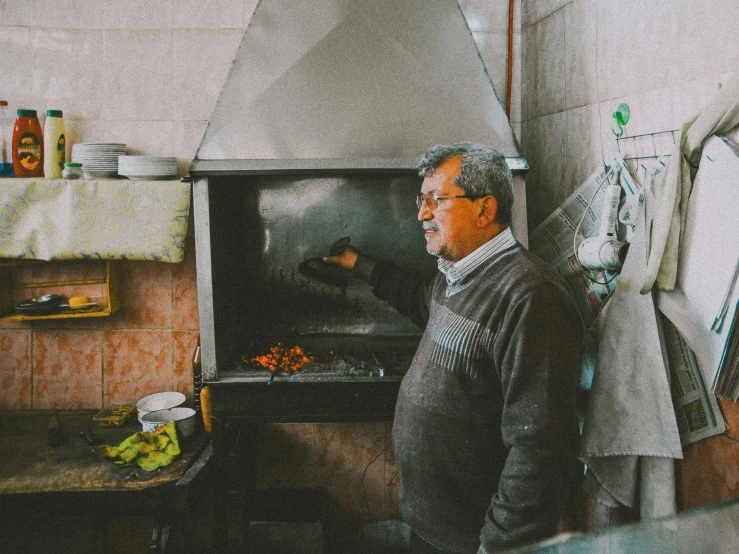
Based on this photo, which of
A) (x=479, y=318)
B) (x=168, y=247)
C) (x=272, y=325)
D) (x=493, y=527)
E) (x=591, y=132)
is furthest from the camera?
(x=272, y=325)

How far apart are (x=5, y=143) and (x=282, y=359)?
5.24ft

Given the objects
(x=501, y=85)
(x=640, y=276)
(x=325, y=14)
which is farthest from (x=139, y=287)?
(x=640, y=276)

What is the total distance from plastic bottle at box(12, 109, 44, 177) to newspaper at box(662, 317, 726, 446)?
8.04 ft

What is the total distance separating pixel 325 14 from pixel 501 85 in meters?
0.91

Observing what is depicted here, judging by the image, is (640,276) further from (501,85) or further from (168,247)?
(168,247)

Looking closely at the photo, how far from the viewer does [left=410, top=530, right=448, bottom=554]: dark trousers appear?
59.3 inches

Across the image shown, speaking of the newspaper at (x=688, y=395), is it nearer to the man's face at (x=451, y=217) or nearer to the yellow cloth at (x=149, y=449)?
the man's face at (x=451, y=217)

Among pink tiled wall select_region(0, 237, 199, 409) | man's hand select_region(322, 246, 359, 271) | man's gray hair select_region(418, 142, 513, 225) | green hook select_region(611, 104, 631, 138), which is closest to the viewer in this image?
man's gray hair select_region(418, 142, 513, 225)

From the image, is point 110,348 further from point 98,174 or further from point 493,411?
point 493,411

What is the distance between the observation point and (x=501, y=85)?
2510mm

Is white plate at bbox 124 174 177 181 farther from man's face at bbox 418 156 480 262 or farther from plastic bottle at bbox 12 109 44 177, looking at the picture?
man's face at bbox 418 156 480 262

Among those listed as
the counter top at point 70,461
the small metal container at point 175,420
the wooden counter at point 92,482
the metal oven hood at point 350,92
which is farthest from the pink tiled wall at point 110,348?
the metal oven hood at point 350,92

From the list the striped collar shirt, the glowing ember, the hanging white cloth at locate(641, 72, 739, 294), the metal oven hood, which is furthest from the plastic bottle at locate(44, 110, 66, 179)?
the hanging white cloth at locate(641, 72, 739, 294)

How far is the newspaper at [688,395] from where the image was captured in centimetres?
131
